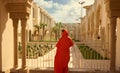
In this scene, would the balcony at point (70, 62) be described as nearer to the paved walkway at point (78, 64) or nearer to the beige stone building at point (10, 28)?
the paved walkway at point (78, 64)

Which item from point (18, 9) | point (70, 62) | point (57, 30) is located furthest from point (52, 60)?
point (57, 30)

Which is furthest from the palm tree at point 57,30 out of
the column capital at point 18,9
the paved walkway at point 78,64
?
the column capital at point 18,9

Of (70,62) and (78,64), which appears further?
(70,62)

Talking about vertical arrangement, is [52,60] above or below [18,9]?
below

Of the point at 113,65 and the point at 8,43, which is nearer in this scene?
the point at 113,65

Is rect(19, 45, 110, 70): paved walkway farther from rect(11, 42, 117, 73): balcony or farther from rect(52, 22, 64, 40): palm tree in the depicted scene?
rect(52, 22, 64, 40): palm tree

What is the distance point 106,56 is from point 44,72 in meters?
5.45

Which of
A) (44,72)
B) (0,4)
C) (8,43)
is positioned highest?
(0,4)

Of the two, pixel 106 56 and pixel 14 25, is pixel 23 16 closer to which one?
pixel 14 25

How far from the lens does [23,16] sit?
803 centimetres

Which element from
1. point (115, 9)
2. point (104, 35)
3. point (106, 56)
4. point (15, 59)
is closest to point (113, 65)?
point (115, 9)

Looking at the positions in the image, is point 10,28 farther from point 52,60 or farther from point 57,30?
point 57,30

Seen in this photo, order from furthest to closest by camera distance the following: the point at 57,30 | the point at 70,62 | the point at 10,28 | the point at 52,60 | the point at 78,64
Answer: the point at 57,30 < the point at 52,60 < the point at 70,62 < the point at 78,64 < the point at 10,28

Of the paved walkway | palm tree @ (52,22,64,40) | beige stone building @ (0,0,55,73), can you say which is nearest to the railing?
the paved walkway
